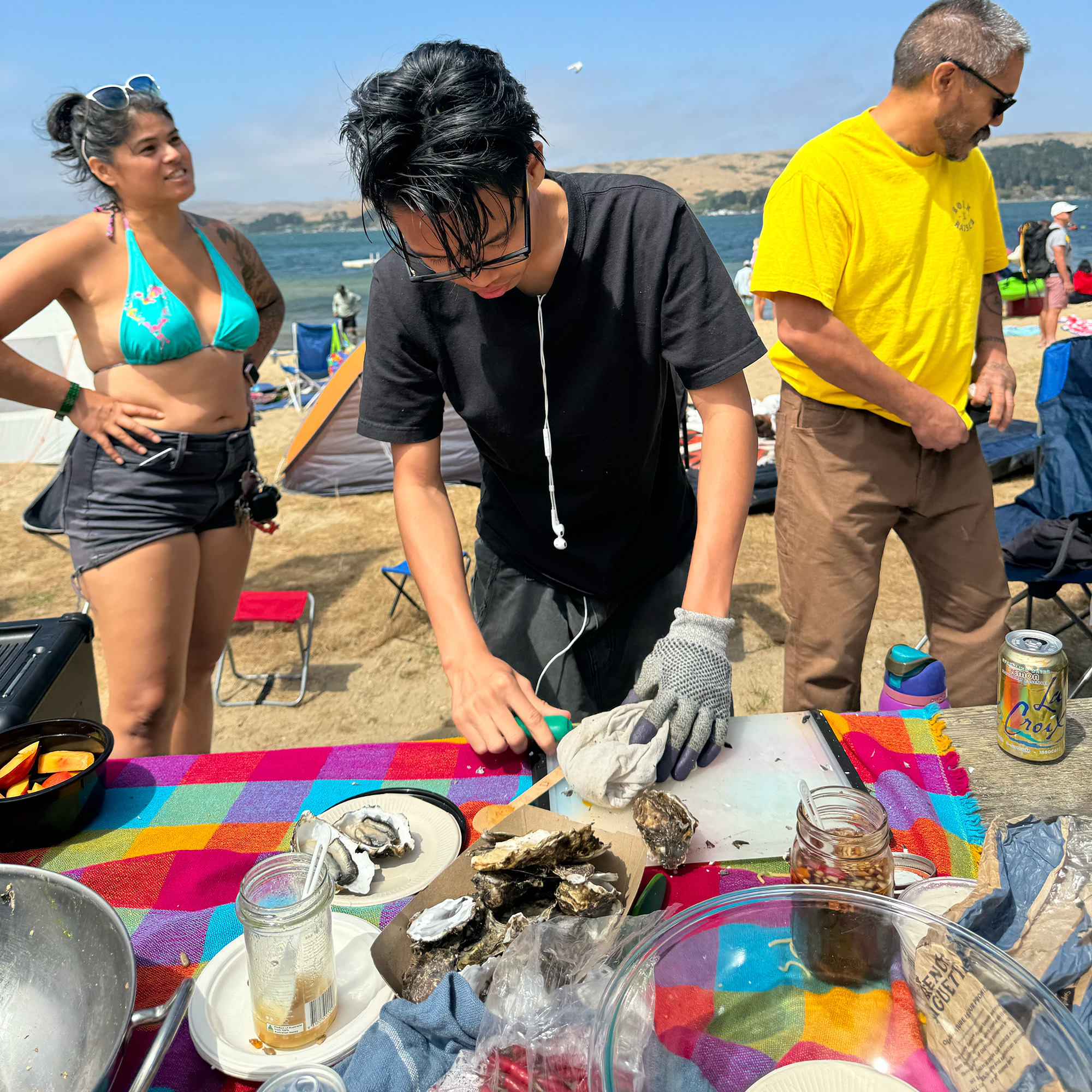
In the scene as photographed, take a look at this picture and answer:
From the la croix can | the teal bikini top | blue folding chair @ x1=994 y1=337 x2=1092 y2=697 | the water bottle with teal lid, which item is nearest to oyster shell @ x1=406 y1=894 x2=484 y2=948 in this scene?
the la croix can

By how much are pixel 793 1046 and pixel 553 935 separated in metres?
0.31

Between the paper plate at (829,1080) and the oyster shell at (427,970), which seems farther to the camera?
the oyster shell at (427,970)

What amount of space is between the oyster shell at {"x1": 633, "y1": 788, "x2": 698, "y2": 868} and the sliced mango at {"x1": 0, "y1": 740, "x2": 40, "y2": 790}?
1.02 meters

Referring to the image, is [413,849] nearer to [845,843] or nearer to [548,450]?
[845,843]

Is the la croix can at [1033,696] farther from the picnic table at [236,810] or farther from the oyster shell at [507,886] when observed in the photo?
the oyster shell at [507,886]

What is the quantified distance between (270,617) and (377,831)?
329 cm

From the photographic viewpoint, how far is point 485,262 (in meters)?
1.44

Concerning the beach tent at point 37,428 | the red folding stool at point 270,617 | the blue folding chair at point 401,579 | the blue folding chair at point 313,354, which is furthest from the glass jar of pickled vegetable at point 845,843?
the blue folding chair at point 313,354

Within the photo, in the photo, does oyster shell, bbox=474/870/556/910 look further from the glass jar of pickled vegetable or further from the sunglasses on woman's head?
the sunglasses on woman's head

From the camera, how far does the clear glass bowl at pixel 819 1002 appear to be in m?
0.86

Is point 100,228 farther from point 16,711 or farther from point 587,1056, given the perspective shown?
point 587,1056

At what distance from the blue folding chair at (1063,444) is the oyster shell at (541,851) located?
3.63 m

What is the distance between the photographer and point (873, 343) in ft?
9.27

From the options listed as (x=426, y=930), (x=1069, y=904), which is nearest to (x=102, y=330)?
(x=426, y=930)
